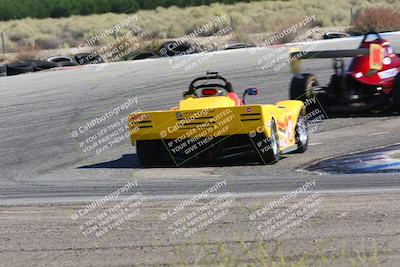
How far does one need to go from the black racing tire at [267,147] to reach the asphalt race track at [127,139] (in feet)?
0.67

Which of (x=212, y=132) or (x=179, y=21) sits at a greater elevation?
(x=212, y=132)

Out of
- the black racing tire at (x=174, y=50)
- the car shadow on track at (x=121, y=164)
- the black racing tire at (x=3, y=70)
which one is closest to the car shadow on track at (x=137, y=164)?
the car shadow on track at (x=121, y=164)

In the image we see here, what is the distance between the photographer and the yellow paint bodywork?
12.6m

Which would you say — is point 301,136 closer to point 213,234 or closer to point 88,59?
point 213,234

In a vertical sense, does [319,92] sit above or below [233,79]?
above

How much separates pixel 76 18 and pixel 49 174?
39243 millimetres

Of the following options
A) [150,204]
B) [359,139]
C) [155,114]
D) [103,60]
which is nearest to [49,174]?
[155,114]

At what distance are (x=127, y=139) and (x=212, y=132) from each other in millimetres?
4307

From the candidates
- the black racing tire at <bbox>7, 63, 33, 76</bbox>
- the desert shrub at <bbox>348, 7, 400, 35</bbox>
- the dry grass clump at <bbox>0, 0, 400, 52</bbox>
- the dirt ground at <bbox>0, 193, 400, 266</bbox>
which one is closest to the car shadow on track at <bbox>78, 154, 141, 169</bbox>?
the dirt ground at <bbox>0, 193, 400, 266</bbox>

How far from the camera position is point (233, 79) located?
24.4 metres

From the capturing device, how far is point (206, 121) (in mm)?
12711

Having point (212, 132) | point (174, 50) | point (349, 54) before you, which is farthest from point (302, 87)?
point (174, 50)

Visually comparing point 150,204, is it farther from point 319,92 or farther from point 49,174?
point 319,92

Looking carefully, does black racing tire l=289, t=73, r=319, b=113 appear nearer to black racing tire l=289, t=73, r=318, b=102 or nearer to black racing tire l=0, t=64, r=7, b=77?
black racing tire l=289, t=73, r=318, b=102
